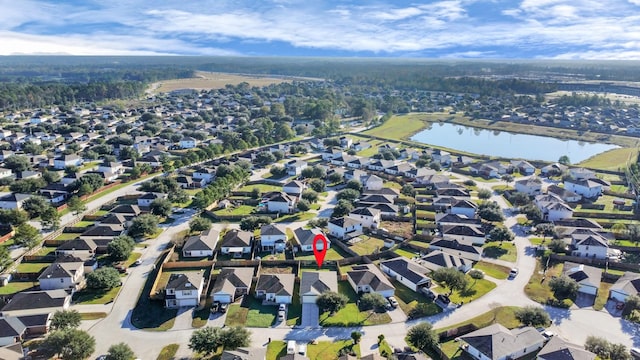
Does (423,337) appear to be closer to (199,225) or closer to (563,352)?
(563,352)

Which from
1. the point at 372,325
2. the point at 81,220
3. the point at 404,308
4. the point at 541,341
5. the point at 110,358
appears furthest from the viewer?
the point at 81,220

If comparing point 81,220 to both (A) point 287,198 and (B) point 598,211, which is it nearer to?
(A) point 287,198

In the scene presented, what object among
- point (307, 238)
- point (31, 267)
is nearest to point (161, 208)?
point (31, 267)

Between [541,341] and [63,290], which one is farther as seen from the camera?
[63,290]

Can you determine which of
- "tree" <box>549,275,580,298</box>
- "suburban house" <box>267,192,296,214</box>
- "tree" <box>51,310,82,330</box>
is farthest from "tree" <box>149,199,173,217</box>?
"tree" <box>549,275,580,298</box>

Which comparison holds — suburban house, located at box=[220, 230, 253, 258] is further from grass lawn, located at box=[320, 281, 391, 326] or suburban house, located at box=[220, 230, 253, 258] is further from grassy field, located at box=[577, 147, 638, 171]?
grassy field, located at box=[577, 147, 638, 171]

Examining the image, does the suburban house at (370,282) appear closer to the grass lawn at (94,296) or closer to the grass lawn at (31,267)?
the grass lawn at (94,296)

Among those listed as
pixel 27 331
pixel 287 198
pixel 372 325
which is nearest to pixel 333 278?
pixel 372 325
